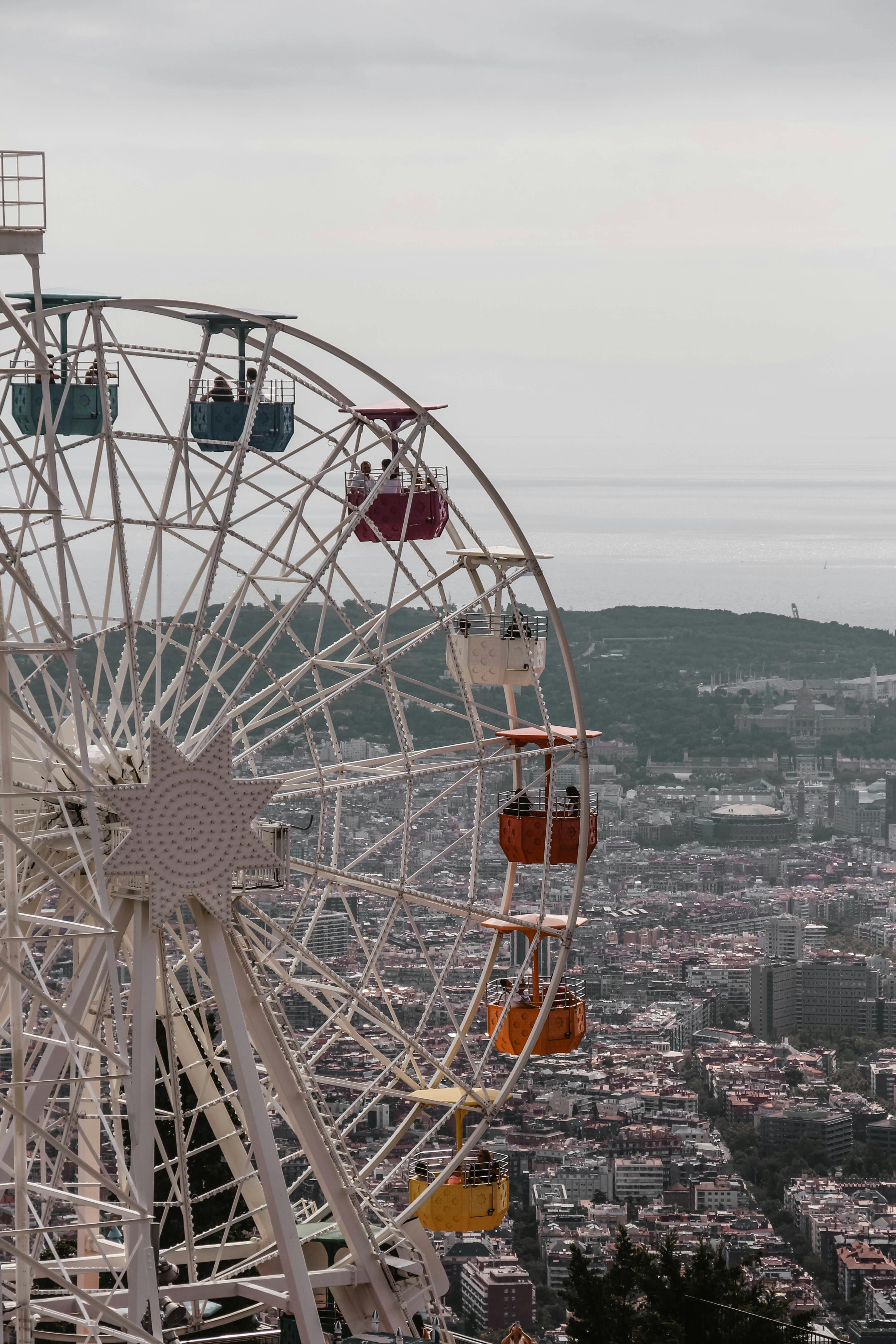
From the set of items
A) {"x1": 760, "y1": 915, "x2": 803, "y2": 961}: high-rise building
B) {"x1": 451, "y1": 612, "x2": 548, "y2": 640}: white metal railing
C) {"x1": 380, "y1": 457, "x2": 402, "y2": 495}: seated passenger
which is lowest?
{"x1": 760, "y1": 915, "x2": 803, "y2": 961}: high-rise building

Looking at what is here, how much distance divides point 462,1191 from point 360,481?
747 centimetres

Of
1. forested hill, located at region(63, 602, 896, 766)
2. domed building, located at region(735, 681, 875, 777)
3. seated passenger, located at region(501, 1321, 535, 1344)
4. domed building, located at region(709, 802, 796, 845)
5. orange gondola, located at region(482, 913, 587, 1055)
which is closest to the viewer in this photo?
orange gondola, located at region(482, 913, 587, 1055)

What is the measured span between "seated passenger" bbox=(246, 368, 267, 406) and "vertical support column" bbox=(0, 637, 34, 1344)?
3.71 meters

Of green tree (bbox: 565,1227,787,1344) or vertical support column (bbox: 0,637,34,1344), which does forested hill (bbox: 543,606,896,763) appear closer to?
green tree (bbox: 565,1227,787,1344)

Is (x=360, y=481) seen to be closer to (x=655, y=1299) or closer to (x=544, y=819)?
(x=544, y=819)

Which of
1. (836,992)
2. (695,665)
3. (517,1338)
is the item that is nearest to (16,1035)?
(517,1338)

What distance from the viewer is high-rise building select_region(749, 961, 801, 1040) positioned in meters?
123

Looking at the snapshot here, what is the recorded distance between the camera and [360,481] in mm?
24797

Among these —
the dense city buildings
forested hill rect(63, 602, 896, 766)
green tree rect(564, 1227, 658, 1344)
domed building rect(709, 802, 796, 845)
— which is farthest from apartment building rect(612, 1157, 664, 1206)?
domed building rect(709, 802, 796, 845)

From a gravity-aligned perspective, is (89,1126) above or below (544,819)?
below

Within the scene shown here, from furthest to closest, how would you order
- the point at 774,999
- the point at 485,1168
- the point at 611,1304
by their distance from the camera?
1. the point at 774,999
2. the point at 611,1304
3. the point at 485,1168

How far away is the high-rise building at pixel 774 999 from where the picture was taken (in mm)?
122812

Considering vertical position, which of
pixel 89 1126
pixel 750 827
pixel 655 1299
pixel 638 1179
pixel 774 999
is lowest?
pixel 638 1179

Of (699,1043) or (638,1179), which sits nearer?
(638,1179)
